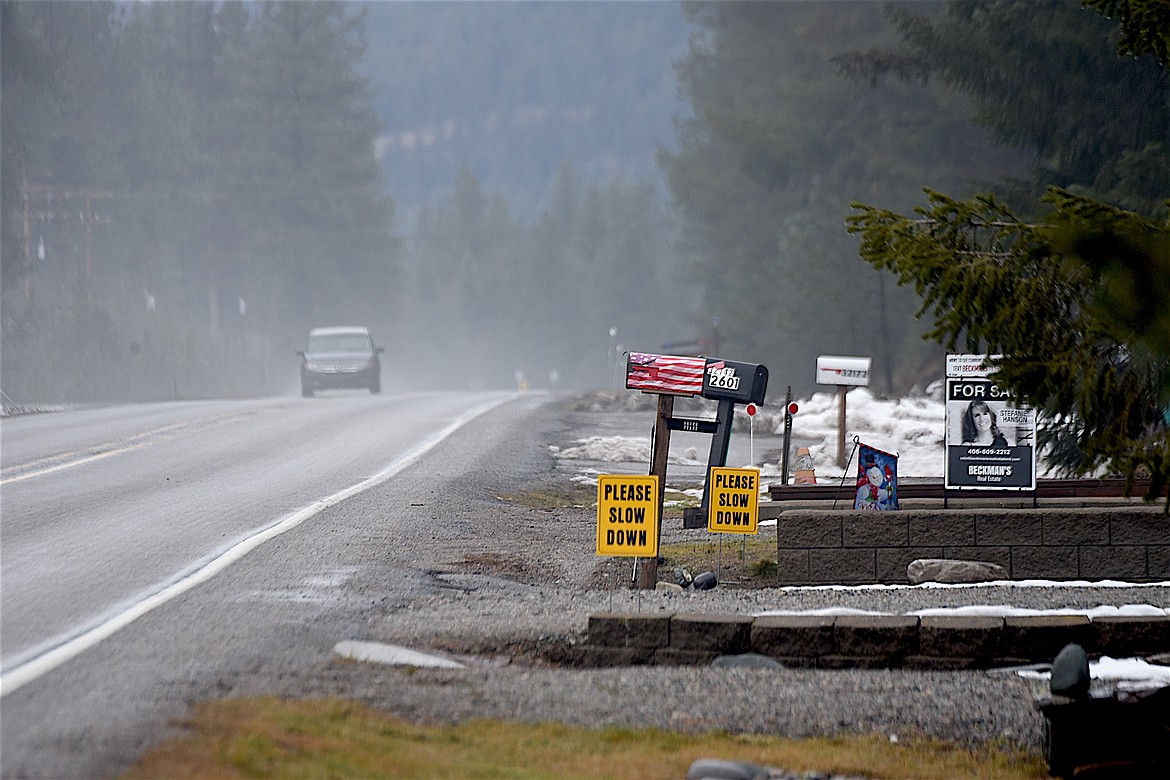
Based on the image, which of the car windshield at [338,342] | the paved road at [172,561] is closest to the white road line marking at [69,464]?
the paved road at [172,561]

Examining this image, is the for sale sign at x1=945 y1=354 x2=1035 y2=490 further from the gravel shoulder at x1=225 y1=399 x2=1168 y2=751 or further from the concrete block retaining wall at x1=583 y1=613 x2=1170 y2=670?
the concrete block retaining wall at x1=583 y1=613 x2=1170 y2=670

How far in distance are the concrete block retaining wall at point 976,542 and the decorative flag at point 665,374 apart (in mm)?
1414

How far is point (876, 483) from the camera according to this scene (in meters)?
10.8

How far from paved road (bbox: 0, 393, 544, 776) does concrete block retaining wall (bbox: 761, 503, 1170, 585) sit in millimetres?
2948

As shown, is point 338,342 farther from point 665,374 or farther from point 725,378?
point 665,374

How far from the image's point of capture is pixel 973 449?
36.3 ft

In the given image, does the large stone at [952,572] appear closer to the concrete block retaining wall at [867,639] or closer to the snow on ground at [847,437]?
the concrete block retaining wall at [867,639]

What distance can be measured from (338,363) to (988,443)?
29.0 metres

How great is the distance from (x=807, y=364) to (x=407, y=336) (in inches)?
3019

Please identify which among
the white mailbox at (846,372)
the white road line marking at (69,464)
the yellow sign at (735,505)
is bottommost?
the white road line marking at (69,464)

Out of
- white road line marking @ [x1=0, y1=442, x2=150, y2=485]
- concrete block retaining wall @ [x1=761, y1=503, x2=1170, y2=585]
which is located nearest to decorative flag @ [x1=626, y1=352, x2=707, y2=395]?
concrete block retaining wall @ [x1=761, y1=503, x2=1170, y2=585]

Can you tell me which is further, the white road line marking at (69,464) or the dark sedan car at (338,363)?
the dark sedan car at (338,363)

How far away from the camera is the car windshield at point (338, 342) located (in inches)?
1529

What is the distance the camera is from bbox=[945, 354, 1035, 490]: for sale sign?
11.0 meters
